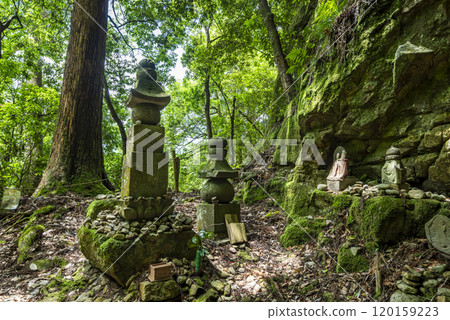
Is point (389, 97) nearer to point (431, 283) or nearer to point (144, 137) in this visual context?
point (431, 283)

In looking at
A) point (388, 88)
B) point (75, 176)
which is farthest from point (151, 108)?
point (388, 88)

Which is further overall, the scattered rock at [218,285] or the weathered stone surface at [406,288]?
the scattered rock at [218,285]

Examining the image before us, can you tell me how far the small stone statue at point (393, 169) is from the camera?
365 centimetres

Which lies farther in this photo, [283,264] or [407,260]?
[283,264]

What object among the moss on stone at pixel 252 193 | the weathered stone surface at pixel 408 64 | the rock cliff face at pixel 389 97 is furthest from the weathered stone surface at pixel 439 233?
the moss on stone at pixel 252 193

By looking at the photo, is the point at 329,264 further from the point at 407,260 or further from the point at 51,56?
the point at 51,56

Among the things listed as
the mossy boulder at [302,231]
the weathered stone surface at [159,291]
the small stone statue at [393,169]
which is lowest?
the weathered stone surface at [159,291]

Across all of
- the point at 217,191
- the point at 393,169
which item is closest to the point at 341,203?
the point at 393,169

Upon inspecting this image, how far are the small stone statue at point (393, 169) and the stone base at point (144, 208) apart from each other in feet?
11.8

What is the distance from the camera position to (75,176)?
213 inches

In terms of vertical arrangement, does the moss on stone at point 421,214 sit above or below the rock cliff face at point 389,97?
below

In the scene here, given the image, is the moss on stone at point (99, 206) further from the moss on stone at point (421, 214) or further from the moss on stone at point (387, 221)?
the moss on stone at point (421, 214)

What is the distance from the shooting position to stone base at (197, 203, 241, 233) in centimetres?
463
